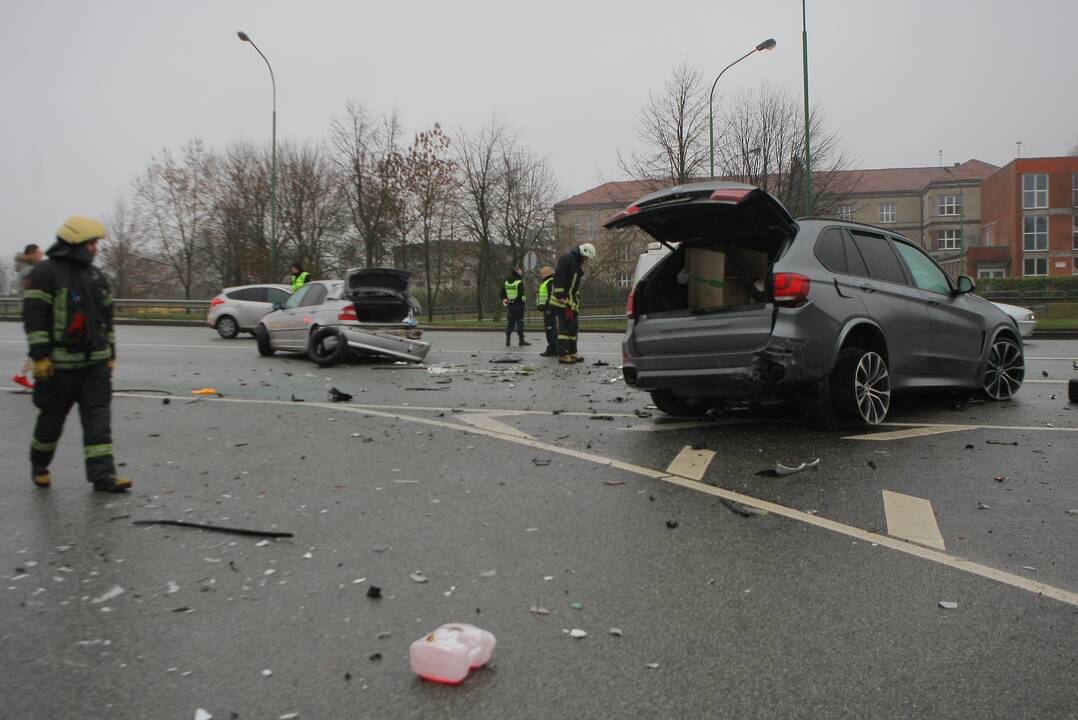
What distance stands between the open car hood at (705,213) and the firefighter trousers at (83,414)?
415 cm

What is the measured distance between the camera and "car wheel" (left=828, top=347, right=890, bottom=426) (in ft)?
22.2

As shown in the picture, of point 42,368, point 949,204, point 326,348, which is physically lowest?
point 326,348

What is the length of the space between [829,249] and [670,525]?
3.66 metres

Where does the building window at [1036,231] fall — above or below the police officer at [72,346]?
above

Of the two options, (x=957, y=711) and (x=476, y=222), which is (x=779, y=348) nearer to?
(x=957, y=711)

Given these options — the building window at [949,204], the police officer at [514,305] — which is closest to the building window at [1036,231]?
the building window at [949,204]

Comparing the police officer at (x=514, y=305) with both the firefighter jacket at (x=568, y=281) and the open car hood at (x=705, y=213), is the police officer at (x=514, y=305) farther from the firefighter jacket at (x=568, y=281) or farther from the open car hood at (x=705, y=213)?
the open car hood at (x=705, y=213)

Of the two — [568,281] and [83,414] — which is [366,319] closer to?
[568,281]

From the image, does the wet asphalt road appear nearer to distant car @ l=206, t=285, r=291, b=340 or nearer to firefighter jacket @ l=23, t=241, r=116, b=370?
firefighter jacket @ l=23, t=241, r=116, b=370

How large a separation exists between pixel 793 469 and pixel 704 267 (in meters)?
2.49

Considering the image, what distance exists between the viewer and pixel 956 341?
8023 millimetres

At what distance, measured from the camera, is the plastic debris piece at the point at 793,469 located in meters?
5.44

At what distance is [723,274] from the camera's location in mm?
7402

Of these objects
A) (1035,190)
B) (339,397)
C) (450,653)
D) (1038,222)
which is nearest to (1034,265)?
(1038,222)
